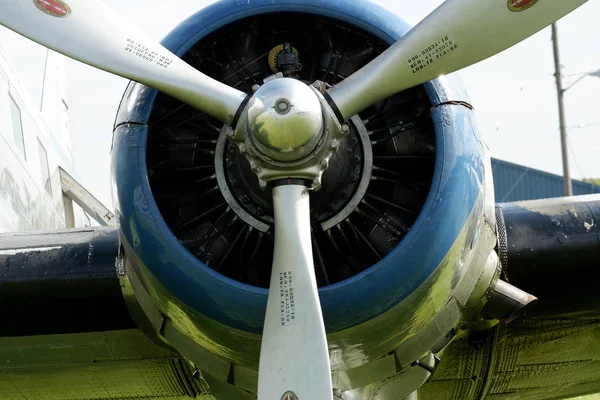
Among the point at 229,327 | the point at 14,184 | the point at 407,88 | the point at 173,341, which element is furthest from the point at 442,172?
the point at 14,184

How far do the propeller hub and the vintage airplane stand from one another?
1 centimetres

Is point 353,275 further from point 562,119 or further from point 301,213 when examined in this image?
point 562,119

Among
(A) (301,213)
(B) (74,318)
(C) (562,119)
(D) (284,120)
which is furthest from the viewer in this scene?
(C) (562,119)

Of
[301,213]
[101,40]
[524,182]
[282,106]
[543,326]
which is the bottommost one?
[524,182]

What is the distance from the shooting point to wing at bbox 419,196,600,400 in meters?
7.07

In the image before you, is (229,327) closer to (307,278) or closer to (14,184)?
(307,278)

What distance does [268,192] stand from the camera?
20.7 ft

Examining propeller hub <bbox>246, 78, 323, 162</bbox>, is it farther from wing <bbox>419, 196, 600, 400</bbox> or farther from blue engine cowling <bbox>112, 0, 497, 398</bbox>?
wing <bbox>419, 196, 600, 400</bbox>

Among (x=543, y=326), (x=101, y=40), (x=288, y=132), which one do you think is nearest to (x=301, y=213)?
(x=288, y=132)

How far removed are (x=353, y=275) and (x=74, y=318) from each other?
1922 mm

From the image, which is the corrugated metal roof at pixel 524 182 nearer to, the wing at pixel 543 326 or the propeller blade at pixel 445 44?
the wing at pixel 543 326

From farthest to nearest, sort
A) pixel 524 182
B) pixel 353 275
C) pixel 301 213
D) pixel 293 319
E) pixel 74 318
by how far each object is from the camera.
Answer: pixel 524 182 < pixel 74 318 < pixel 353 275 < pixel 301 213 < pixel 293 319

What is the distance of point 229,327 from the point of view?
626 cm

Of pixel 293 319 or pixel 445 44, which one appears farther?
pixel 445 44
